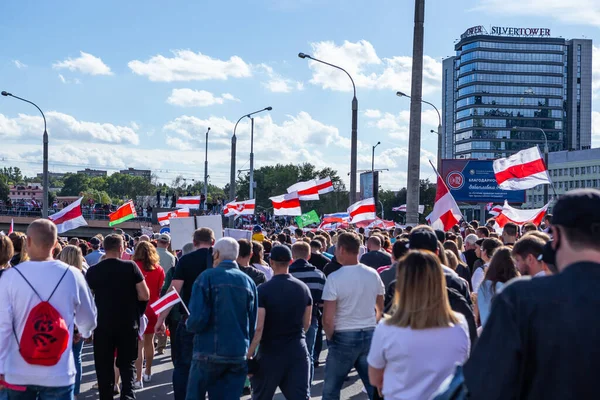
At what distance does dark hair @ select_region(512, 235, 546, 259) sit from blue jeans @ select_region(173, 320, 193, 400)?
11.2 ft

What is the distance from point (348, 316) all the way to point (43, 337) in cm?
283

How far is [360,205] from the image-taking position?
25.7 metres

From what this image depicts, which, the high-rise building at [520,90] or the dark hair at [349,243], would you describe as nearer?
the dark hair at [349,243]

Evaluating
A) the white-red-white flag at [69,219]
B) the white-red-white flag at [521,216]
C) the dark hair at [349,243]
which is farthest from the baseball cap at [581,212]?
the white-red-white flag at [69,219]

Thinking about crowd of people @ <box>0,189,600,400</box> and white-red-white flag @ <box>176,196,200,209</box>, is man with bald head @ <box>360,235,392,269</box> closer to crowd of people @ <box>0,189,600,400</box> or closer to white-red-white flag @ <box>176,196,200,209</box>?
crowd of people @ <box>0,189,600,400</box>

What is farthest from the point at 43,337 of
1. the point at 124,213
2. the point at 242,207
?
the point at 242,207

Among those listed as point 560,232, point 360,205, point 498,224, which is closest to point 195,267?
point 560,232

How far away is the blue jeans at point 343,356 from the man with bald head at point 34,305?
8.42 feet

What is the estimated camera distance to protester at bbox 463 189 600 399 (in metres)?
2.71

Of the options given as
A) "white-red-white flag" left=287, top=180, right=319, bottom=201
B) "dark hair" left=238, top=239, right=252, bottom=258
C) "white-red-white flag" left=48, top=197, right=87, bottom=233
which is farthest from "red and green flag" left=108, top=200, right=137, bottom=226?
"dark hair" left=238, top=239, right=252, bottom=258

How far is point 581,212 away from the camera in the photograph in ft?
9.41

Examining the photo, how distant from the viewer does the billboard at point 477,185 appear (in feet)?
159

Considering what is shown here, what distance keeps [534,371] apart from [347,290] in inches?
174

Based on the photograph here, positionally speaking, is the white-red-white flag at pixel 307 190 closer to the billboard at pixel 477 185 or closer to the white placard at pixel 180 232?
the white placard at pixel 180 232
